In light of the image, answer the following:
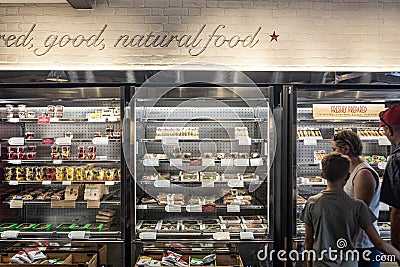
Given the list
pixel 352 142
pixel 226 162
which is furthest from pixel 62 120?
pixel 352 142

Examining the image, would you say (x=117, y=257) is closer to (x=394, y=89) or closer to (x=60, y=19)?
(x=60, y=19)

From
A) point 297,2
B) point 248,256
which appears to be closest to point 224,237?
point 248,256

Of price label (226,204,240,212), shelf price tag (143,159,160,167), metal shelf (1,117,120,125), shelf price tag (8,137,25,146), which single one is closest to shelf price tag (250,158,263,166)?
price label (226,204,240,212)

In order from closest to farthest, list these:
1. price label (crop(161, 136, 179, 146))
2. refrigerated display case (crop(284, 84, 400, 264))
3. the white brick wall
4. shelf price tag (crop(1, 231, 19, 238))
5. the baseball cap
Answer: the baseball cap → refrigerated display case (crop(284, 84, 400, 264)) → shelf price tag (crop(1, 231, 19, 238)) → price label (crop(161, 136, 179, 146)) → the white brick wall

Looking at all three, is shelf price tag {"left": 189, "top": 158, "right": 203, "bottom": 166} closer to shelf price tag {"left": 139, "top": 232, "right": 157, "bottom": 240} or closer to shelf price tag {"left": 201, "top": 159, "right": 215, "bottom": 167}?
shelf price tag {"left": 201, "top": 159, "right": 215, "bottom": 167}

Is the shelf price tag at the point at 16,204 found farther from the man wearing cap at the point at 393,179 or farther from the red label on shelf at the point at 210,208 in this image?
the man wearing cap at the point at 393,179

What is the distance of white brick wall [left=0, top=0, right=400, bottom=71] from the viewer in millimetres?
4738

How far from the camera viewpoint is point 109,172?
173 inches

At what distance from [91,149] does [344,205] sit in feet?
8.15

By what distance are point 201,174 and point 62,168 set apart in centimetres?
136

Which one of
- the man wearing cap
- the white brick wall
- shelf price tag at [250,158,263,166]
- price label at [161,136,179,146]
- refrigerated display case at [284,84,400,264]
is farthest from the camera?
the white brick wall

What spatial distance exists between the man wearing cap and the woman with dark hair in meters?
0.12

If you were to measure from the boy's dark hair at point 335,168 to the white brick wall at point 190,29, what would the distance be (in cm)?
177

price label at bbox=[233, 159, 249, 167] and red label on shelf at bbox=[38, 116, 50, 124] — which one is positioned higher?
red label on shelf at bbox=[38, 116, 50, 124]
